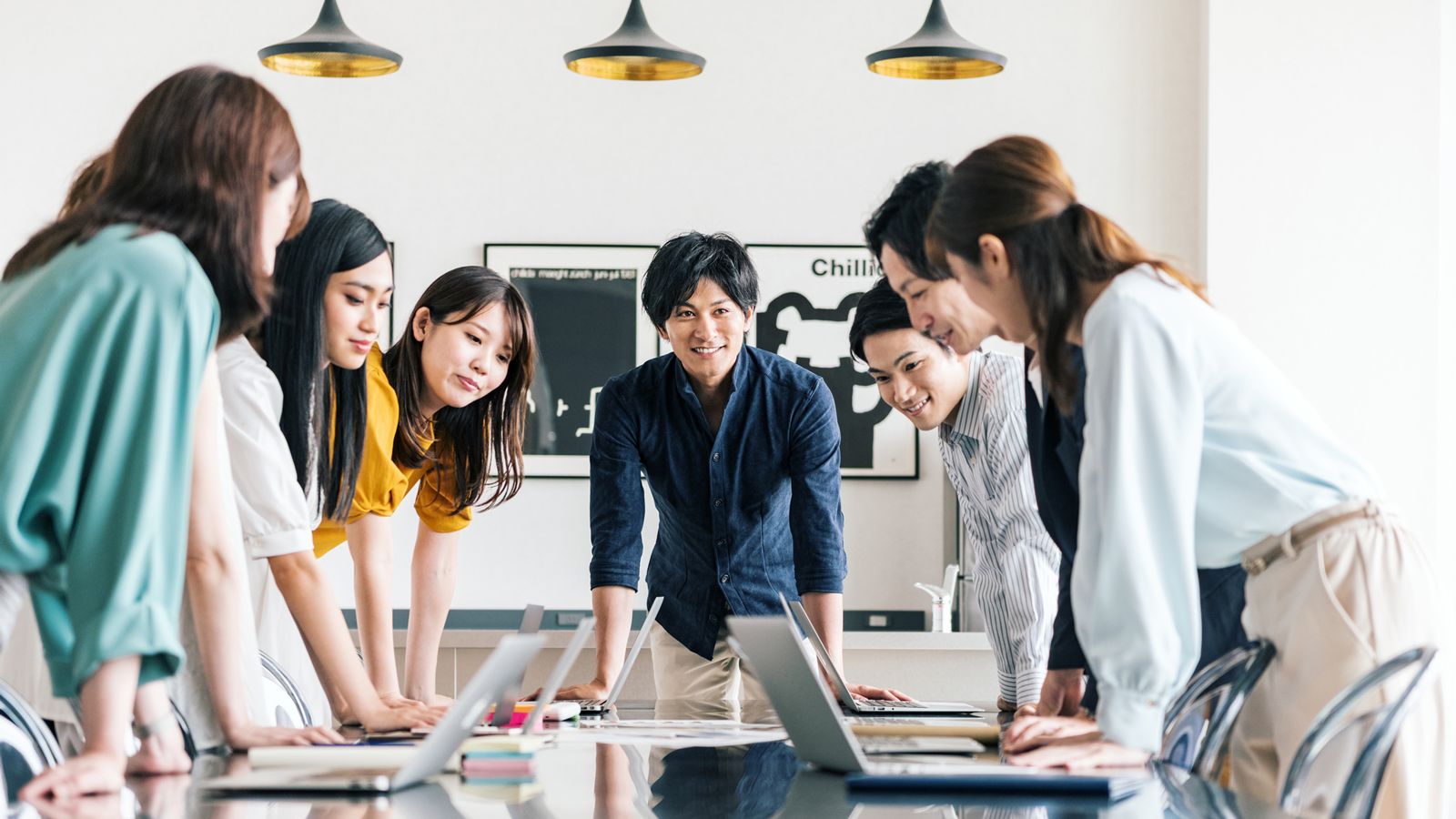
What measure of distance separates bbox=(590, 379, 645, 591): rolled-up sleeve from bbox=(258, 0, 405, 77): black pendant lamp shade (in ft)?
4.09

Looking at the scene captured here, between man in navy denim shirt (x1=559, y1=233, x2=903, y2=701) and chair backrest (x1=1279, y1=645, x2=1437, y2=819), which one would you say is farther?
man in navy denim shirt (x1=559, y1=233, x2=903, y2=701)

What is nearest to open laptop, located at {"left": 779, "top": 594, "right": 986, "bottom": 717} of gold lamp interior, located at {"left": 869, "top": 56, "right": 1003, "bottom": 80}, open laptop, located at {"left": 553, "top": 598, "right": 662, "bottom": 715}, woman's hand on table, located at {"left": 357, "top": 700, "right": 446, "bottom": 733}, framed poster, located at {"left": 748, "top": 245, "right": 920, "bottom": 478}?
open laptop, located at {"left": 553, "top": 598, "right": 662, "bottom": 715}

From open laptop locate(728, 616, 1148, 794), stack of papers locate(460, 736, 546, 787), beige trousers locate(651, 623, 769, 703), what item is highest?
open laptop locate(728, 616, 1148, 794)

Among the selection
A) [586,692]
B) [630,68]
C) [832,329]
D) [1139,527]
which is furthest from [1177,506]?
[832,329]

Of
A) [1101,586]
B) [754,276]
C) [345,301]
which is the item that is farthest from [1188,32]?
[1101,586]

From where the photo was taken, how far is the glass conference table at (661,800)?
109cm

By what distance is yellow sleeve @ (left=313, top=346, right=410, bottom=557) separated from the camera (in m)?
2.28

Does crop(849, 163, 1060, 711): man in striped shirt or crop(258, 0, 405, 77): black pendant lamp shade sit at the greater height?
crop(258, 0, 405, 77): black pendant lamp shade

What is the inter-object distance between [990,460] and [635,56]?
150 centimetres

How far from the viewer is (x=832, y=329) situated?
479 centimetres

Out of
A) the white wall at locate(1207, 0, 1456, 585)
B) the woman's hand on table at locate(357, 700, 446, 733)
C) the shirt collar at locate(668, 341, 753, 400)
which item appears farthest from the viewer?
the white wall at locate(1207, 0, 1456, 585)

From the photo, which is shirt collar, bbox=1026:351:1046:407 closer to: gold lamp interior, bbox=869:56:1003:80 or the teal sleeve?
the teal sleeve

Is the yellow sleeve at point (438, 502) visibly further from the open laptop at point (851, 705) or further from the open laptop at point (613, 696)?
the open laptop at point (851, 705)

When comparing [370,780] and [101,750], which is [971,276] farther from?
[101,750]
